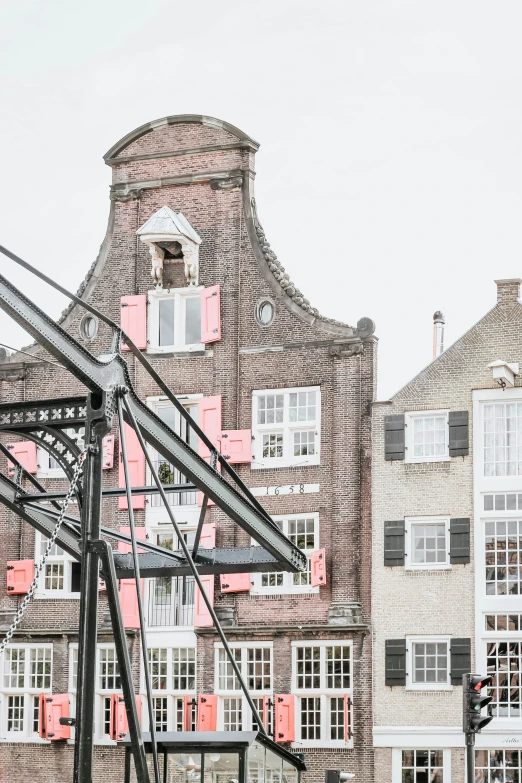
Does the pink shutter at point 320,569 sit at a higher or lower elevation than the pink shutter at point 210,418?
lower

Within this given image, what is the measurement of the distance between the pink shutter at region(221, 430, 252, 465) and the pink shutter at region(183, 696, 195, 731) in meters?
5.83

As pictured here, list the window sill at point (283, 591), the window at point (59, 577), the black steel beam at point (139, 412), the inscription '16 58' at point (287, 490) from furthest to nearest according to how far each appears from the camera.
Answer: the window at point (59, 577) → the inscription '16 58' at point (287, 490) → the window sill at point (283, 591) → the black steel beam at point (139, 412)

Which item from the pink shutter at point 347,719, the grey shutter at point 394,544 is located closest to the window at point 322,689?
the pink shutter at point 347,719

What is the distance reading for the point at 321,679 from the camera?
1351 inches

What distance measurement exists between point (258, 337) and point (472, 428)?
236 inches

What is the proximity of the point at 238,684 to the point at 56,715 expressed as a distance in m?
4.88

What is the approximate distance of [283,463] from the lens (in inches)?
1398

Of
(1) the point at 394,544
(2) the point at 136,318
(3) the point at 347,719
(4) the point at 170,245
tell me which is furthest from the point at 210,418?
(3) the point at 347,719

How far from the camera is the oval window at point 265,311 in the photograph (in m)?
36.7

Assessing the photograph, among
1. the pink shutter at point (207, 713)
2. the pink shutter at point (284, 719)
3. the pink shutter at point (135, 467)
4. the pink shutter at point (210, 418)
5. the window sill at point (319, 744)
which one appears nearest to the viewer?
the window sill at point (319, 744)

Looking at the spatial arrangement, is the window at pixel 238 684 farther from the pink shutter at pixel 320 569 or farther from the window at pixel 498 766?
the window at pixel 498 766

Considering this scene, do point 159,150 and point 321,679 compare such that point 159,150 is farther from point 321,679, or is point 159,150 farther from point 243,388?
point 321,679

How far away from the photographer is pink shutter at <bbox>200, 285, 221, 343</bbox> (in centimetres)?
3656

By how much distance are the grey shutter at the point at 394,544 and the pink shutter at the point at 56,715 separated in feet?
29.3
